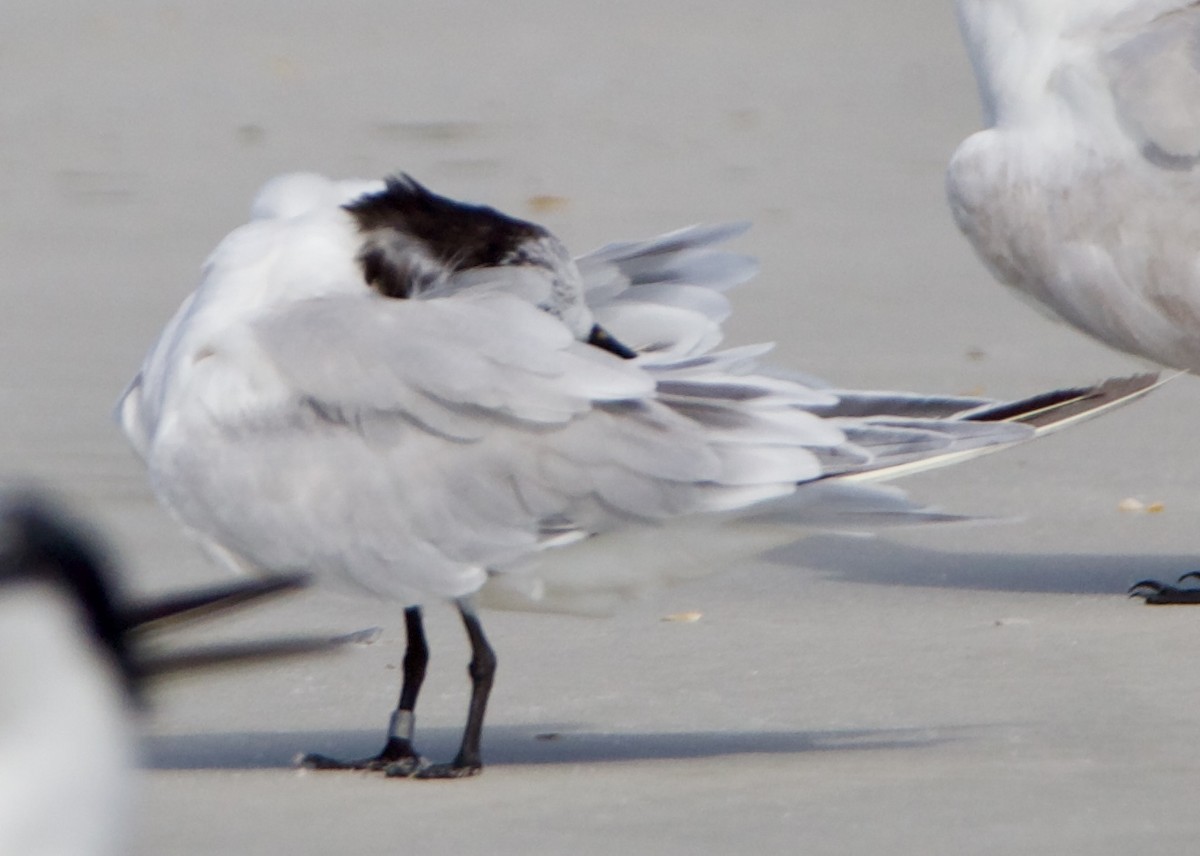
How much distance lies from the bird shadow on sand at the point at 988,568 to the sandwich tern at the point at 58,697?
128 inches

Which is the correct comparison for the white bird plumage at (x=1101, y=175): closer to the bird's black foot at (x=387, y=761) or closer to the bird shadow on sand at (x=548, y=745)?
the bird shadow on sand at (x=548, y=745)

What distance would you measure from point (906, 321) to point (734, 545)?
3.63m

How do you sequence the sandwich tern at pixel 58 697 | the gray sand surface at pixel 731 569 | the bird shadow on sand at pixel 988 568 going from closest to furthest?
the sandwich tern at pixel 58 697, the gray sand surface at pixel 731 569, the bird shadow on sand at pixel 988 568

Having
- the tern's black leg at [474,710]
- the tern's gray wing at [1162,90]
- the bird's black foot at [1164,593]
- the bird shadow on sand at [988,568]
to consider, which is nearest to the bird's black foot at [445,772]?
the tern's black leg at [474,710]

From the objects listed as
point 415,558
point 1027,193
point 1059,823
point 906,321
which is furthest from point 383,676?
point 906,321

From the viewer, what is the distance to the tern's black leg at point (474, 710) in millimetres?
3416

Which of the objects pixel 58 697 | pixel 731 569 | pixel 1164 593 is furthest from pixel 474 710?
pixel 58 697

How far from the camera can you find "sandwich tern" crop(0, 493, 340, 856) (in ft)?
4.84

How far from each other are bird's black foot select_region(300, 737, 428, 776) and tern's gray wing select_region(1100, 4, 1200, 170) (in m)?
2.21

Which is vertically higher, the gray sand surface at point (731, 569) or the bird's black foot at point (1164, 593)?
the gray sand surface at point (731, 569)

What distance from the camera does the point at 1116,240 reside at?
4797 mm

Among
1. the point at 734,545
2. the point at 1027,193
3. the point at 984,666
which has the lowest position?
the point at 984,666

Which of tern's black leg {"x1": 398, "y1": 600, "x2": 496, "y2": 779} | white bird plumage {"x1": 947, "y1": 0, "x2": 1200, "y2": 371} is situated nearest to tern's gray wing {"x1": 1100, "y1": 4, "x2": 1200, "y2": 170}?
white bird plumage {"x1": 947, "y1": 0, "x2": 1200, "y2": 371}

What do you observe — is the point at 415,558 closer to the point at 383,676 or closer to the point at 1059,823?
the point at 383,676
